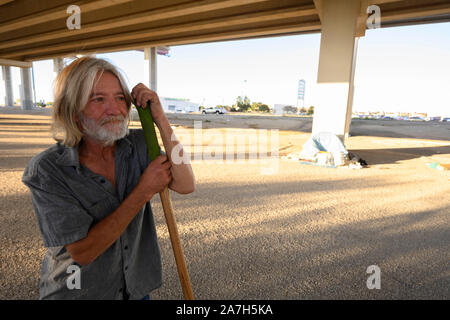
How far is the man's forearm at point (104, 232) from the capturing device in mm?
1233

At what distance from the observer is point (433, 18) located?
13.5 meters

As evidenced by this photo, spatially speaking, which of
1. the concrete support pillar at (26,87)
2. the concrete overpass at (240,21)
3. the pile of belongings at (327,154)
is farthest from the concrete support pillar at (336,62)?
the concrete support pillar at (26,87)

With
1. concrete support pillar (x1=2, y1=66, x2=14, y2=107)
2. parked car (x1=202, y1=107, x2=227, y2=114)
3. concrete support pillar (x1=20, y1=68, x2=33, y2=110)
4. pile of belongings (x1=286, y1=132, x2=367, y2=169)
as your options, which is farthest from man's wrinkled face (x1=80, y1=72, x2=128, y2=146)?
concrete support pillar (x1=2, y1=66, x2=14, y2=107)

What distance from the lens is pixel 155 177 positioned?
1358 millimetres

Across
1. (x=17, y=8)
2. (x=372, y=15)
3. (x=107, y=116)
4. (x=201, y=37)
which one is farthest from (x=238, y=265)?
(x=17, y=8)

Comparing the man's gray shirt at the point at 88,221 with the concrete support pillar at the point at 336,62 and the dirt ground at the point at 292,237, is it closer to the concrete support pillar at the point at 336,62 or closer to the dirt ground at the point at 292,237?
the dirt ground at the point at 292,237

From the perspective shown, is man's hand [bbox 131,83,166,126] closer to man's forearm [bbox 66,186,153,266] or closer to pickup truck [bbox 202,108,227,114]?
man's forearm [bbox 66,186,153,266]

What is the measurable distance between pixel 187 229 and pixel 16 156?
692 centimetres

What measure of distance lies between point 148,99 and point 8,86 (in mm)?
53306

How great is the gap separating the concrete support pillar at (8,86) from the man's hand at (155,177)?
52.2 meters

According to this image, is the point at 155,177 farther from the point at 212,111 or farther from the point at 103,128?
the point at 212,111

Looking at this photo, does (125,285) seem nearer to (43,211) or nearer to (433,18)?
(43,211)

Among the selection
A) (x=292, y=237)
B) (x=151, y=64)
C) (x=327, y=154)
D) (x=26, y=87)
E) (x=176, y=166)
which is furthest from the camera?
(x=26, y=87)

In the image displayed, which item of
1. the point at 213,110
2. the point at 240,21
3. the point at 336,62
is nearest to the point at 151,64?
the point at 240,21
